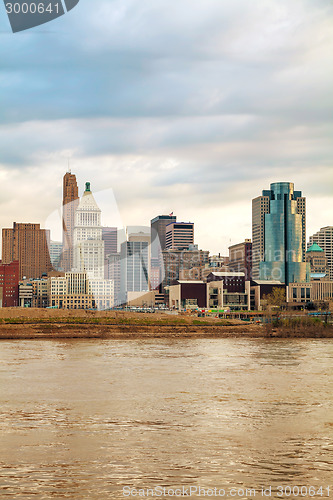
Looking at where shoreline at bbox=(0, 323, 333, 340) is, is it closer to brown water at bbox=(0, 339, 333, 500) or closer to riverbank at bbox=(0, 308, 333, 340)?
riverbank at bbox=(0, 308, 333, 340)

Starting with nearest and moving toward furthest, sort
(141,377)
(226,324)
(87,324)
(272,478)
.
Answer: (272,478)
(141,377)
(87,324)
(226,324)

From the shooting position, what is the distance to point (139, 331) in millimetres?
99375

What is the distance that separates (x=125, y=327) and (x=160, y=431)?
260 feet

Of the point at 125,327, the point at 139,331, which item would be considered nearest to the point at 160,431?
the point at 139,331

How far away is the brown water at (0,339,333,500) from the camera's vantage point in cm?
1530

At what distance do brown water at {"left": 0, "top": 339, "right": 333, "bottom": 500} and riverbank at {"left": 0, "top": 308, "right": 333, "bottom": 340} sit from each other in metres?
50.3

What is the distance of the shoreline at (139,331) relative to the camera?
89.3 meters

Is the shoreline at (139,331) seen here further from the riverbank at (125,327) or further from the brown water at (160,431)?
the brown water at (160,431)

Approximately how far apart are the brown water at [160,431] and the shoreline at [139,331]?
4897cm

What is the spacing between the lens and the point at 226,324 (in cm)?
11112

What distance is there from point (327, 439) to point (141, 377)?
60.1ft

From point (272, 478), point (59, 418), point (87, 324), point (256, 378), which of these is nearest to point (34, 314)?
point (87, 324)

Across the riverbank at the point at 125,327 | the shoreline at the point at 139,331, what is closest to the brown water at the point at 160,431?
the shoreline at the point at 139,331

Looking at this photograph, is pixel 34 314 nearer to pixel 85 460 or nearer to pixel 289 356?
pixel 289 356
